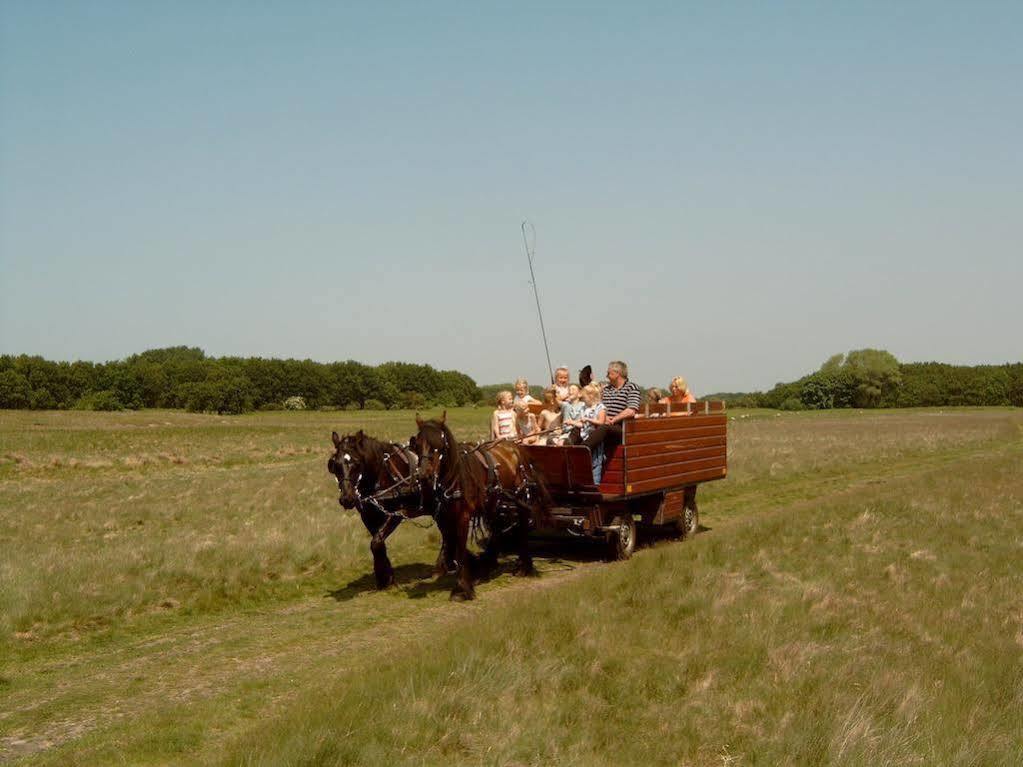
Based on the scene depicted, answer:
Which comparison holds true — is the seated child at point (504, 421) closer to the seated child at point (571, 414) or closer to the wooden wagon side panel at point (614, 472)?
the seated child at point (571, 414)

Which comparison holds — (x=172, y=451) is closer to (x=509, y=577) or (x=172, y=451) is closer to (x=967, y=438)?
(x=509, y=577)

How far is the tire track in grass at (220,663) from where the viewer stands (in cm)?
685

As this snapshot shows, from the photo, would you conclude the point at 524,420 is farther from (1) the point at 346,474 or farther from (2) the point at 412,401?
(2) the point at 412,401

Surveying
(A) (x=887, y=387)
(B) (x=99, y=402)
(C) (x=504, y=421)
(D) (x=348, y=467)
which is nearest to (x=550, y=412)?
(C) (x=504, y=421)

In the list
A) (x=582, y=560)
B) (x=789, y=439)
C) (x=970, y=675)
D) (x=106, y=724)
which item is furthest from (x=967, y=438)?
(x=106, y=724)

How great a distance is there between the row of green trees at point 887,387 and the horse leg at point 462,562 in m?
107

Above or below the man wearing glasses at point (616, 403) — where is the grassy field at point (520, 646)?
below

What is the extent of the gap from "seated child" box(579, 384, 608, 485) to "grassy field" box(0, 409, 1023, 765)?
4.43 ft

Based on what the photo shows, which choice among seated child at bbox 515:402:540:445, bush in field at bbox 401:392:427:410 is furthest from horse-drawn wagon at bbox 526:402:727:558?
bush in field at bbox 401:392:427:410

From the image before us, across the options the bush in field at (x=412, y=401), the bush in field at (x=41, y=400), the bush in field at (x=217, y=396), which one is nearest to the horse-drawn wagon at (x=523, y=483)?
the bush in field at (x=217, y=396)

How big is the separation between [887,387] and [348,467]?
125359 millimetres

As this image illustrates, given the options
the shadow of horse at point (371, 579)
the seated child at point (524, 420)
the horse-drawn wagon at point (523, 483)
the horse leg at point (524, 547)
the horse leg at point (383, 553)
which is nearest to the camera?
the horse-drawn wagon at point (523, 483)

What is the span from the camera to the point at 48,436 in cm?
4369

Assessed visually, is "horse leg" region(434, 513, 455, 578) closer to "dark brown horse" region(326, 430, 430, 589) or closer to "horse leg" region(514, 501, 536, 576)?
"dark brown horse" region(326, 430, 430, 589)
